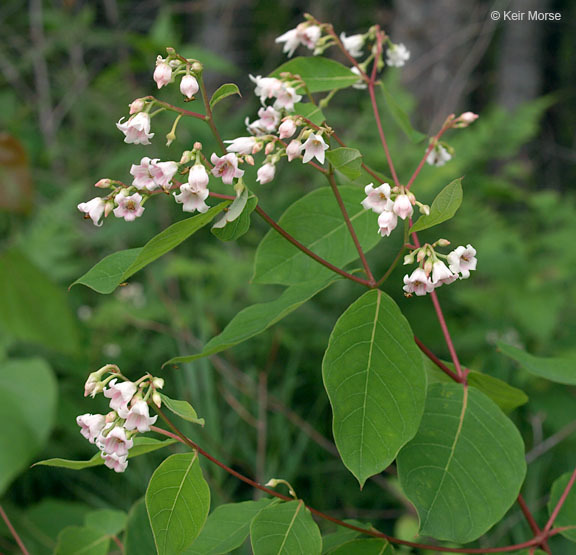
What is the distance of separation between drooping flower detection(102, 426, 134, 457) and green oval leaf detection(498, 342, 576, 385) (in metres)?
0.46

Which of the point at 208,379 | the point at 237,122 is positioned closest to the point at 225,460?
the point at 208,379

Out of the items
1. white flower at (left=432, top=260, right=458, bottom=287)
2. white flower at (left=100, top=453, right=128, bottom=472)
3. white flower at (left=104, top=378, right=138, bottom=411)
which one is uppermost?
white flower at (left=432, top=260, right=458, bottom=287)

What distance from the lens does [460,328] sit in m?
2.71

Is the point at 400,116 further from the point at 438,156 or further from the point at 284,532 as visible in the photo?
the point at 284,532

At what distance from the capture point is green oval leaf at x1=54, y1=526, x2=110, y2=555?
2.39ft

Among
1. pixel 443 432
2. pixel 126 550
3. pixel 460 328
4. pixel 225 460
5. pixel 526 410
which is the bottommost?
pixel 460 328

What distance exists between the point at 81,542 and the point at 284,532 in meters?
0.28

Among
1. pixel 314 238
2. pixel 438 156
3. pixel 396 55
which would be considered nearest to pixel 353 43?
pixel 396 55

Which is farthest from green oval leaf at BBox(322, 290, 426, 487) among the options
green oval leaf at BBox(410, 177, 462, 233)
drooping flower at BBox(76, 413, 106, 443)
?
drooping flower at BBox(76, 413, 106, 443)

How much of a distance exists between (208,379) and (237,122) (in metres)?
1.88

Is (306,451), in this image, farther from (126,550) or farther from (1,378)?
(126,550)

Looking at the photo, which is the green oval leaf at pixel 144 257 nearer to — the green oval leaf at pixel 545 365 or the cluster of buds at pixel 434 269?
the cluster of buds at pixel 434 269

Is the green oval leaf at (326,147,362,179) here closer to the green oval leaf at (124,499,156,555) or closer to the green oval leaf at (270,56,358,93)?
the green oval leaf at (270,56,358,93)

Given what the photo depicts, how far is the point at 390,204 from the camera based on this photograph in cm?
64
